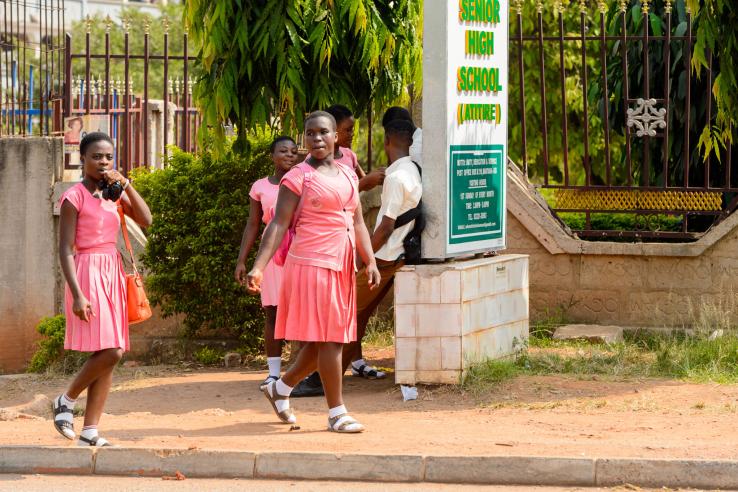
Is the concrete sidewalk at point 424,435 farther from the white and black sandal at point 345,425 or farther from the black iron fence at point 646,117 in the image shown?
the black iron fence at point 646,117

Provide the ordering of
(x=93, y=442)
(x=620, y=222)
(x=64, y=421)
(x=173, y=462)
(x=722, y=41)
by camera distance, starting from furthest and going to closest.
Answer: (x=620, y=222)
(x=722, y=41)
(x=64, y=421)
(x=93, y=442)
(x=173, y=462)

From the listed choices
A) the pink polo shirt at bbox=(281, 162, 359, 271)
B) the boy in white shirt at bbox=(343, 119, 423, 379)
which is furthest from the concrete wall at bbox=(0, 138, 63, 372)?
the pink polo shirt at bbox=(281, 162, 359, 271)

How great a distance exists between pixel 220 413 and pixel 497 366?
2007mm

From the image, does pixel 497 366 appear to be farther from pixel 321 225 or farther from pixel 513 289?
pixel 321 225

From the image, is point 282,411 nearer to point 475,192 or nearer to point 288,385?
point 288,385

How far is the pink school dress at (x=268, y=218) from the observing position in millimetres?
9031

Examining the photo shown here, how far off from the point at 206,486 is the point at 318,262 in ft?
4.98

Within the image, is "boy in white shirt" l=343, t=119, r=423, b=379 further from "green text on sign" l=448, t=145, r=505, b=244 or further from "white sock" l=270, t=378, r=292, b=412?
"white sock" l=270, t=378, r=292, b=412

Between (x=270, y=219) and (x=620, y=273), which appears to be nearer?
(x=270, y=219)

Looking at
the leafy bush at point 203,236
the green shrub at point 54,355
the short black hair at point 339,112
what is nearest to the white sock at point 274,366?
the leafy bush at point 203,236

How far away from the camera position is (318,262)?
24.4ft

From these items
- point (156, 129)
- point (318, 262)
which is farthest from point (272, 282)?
point (156, 129)

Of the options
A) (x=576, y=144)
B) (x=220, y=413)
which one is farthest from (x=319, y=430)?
(x=576, y=144)

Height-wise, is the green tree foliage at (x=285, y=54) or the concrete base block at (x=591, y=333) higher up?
the green tree foliage at (x=285, y=54)
